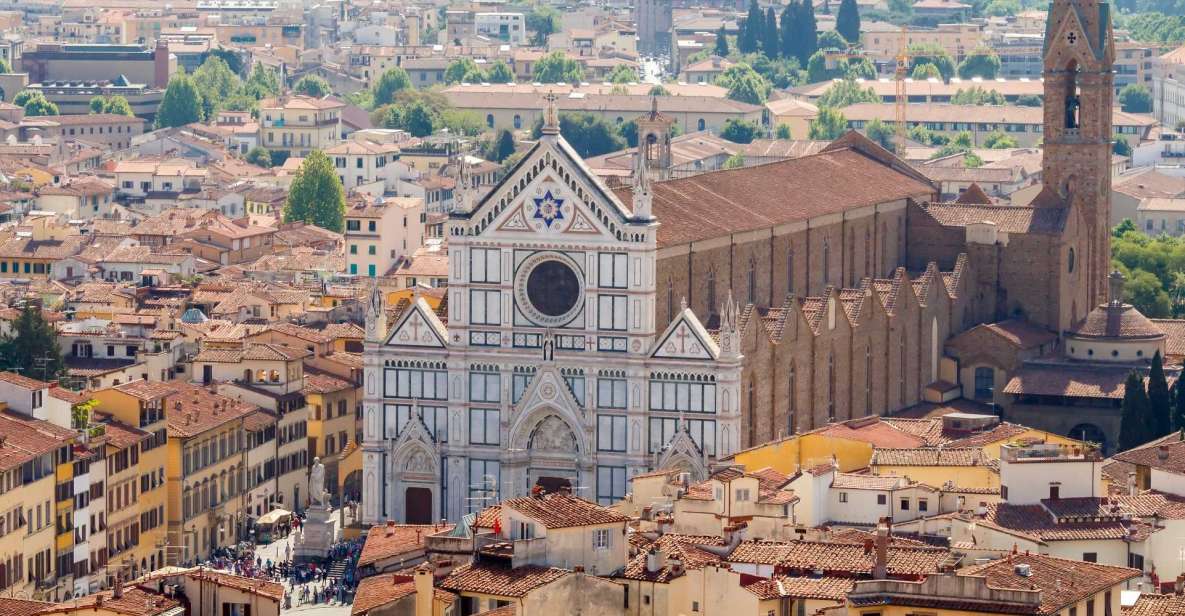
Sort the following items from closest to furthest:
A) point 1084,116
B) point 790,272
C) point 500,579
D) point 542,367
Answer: point 500,579 → point 542,367 → point 790,272 → point 1084,116

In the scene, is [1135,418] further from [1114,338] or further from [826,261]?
[1114,338]

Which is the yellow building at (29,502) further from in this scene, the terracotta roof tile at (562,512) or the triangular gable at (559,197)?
the terracotta roof tile at (562,512)

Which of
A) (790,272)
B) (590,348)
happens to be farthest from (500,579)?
(790,272)

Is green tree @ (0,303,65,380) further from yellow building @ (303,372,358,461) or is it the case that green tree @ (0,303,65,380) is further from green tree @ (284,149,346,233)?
green tree @ (284,149,346,233)

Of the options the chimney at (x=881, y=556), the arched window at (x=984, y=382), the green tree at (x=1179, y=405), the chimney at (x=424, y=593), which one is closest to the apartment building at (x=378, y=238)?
the arched window at (x=984, y=382)

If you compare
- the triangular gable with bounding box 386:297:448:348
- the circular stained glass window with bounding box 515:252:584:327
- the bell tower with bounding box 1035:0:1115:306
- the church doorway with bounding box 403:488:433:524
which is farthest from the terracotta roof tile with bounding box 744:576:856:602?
the bell tower with bounding box 1035:0:1115:306
